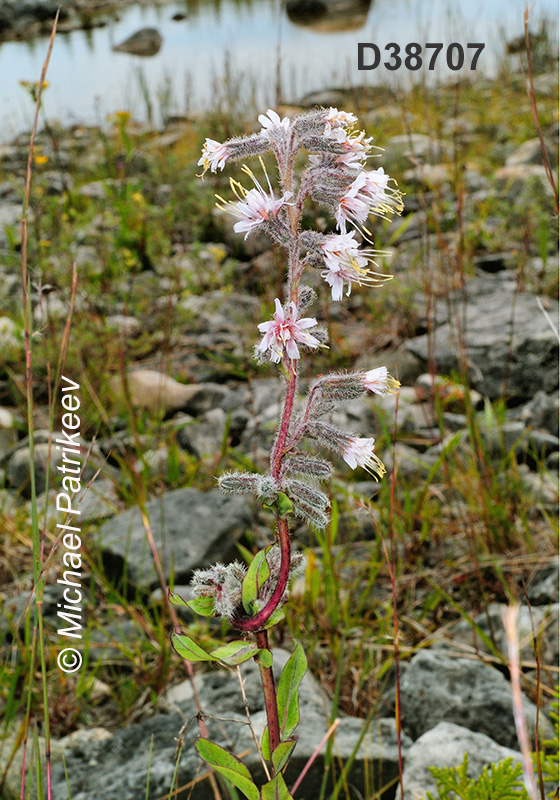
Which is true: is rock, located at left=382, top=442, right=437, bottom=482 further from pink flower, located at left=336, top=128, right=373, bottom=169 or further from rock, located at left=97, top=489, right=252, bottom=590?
pink flower, located at left=336, top=128, right=373, bottom=169

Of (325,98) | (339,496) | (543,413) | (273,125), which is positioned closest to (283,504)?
(273,125)

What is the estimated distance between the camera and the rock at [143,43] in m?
17.2

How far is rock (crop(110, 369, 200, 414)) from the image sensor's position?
388 cm

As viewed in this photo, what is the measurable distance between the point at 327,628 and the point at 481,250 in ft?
12.3

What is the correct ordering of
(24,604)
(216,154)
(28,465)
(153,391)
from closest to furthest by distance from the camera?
(216,154) → (24,604) → (28,465) → (153,391)

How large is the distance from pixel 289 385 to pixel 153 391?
3.01m

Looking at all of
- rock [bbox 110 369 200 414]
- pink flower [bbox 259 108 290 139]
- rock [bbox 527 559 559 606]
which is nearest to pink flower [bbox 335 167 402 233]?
pink flower [bbox 259 108 290 139]

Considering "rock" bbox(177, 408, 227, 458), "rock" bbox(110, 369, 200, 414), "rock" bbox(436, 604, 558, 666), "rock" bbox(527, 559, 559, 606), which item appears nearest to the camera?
"rock" bbox(436, 604, 558, 666)

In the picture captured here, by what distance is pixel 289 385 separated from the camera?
1041mm

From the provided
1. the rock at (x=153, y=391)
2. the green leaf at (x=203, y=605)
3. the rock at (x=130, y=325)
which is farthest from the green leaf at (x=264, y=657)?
the rock at (x=130, y=325)

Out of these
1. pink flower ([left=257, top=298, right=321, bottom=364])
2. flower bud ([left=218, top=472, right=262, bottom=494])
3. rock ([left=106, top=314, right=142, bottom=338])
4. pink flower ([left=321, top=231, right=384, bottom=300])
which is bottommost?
rock ([left=106, top=314, right=142, bottom=338])

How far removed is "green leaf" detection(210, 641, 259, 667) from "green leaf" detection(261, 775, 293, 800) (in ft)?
0.55

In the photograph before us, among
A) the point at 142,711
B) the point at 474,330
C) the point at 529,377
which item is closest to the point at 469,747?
the point at 142,711

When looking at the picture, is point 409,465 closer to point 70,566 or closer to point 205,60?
point 70,566
